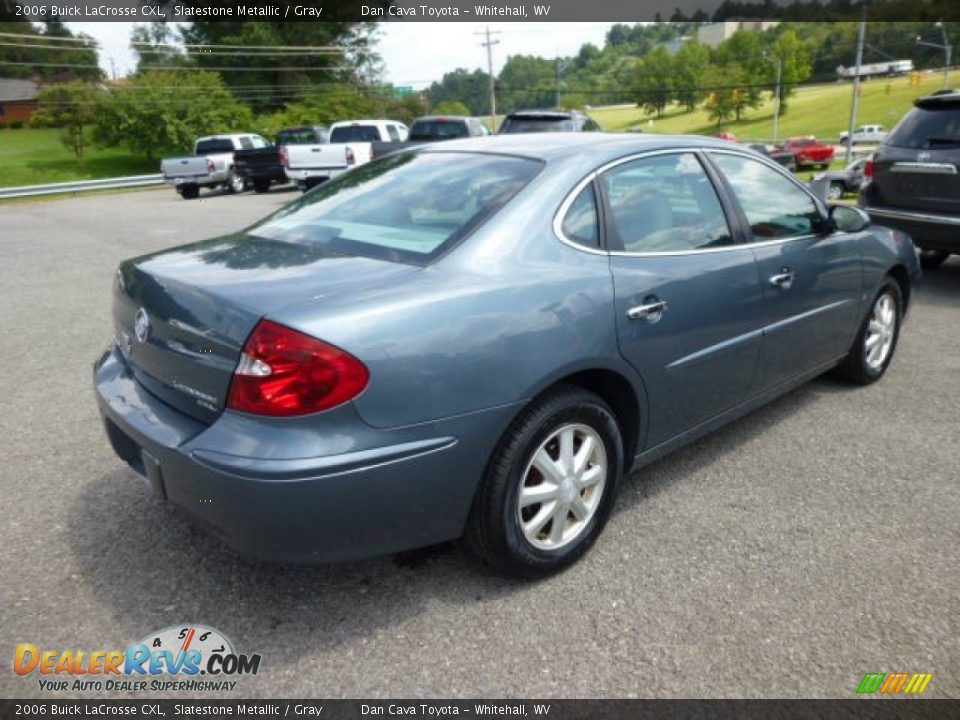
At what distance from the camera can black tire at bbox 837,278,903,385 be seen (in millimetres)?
4344

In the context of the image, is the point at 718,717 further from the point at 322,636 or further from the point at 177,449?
the point at 177,449

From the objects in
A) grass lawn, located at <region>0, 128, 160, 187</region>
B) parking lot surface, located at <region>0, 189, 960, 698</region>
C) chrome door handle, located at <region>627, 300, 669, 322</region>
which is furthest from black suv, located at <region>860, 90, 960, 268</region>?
grass lawn, located at <region>0, 128, 160, 187</region>

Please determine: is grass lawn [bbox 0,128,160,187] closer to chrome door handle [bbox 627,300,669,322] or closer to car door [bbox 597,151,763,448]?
car door [bbox 597,151,763,448]

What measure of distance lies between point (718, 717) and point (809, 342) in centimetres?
231

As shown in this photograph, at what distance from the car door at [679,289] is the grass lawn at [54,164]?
144 feet

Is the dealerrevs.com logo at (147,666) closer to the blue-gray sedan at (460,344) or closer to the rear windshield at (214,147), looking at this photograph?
the blue-gray sedan at (460,344)

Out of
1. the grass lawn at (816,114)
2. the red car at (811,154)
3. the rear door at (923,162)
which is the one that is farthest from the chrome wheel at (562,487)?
the grass lawn at (816,114)

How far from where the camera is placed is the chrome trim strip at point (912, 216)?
635 centimetres

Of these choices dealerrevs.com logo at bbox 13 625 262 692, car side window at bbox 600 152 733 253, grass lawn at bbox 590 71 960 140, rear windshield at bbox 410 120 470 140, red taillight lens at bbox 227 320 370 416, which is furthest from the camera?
grass lawn at bbox 590 71 960 140

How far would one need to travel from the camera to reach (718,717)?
2.05m

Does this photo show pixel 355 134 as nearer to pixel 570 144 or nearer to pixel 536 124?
pixel 536 124

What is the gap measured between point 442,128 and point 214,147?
10933 mm

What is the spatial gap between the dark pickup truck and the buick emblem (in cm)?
1933

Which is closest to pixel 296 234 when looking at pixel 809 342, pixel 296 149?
pixel 809 342
